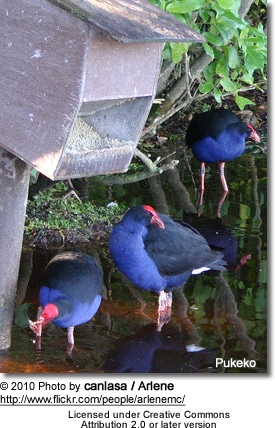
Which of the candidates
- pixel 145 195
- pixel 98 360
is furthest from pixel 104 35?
pixel 145 195

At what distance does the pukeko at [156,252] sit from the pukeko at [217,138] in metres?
2.64

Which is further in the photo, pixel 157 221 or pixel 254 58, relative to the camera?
pixel 254 58

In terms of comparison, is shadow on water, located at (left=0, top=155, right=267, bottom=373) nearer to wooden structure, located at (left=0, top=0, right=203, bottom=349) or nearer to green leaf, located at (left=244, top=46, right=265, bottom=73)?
wooden structure, located at (left=0, top=0, right=203, bottom=349)

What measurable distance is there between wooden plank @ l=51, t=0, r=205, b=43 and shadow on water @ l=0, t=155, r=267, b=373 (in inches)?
76.0

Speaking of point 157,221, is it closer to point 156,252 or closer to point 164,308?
point 156,252

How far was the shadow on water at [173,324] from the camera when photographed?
5.33m

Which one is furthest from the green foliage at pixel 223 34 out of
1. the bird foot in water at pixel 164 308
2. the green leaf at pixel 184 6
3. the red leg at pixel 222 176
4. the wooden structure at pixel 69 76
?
the bird foot in water at pixel 164 308

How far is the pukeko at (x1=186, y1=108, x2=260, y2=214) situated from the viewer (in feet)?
29.4

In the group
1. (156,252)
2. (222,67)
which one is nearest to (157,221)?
(156,252)

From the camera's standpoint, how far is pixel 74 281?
5.41 metres

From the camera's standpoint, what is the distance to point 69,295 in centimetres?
535

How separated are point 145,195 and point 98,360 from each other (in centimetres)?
343

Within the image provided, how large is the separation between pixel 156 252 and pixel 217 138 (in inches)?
121

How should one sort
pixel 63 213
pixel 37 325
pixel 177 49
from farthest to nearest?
1. pixel 63 213
2. pixel 177 49
3. pixel 37 325
